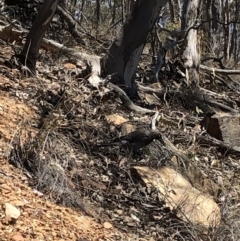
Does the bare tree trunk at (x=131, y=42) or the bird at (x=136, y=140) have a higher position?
the bare tree trunk at (x=131, y=42)

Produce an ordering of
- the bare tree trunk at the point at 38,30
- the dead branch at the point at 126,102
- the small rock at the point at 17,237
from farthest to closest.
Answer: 1. the dead branch at the point at 126,102
2. the bare tree trunk at the point at 38,30
3. the small rock at the point at 17,237

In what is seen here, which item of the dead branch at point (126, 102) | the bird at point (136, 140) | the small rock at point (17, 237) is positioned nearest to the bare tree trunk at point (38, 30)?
the dead branch at point (126, 102)

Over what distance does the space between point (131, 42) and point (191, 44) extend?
200 centimetres

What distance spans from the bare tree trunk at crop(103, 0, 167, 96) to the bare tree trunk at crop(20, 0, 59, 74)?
1.10 m

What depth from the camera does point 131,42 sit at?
5.46 metres

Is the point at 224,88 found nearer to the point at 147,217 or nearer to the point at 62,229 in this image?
the point at 147,217

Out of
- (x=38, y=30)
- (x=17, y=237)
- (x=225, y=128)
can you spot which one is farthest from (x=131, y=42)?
(x=17, y=237)

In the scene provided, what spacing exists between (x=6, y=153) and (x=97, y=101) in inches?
82.2

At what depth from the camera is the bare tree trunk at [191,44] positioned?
712 centimetres

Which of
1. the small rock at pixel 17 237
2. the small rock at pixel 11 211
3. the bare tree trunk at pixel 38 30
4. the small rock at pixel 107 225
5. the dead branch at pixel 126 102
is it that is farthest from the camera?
the dead branch at pixel 126 102

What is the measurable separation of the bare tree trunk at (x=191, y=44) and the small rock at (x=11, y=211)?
4.83 metres

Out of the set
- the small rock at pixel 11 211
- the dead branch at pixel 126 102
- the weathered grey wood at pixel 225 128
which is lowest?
the small rock at pixel 11 211

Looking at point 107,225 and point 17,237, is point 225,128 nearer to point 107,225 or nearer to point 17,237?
point 107,225

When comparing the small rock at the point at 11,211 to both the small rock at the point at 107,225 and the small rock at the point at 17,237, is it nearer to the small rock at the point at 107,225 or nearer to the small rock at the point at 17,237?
the small rock at the point at 17,237
